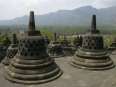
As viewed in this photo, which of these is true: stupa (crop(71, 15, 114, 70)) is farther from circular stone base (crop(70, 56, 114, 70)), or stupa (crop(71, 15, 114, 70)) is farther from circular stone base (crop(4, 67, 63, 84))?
circular stone base (crop(4, 67, 63, 84))

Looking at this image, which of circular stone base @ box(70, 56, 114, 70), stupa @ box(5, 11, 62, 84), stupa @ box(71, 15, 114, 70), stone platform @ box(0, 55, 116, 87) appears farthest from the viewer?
stupa @ box(71, 15, 114, 70)

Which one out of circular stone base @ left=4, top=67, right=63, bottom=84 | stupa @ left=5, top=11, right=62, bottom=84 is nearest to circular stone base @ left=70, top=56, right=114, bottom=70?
stupa @ left=5, top=11, right=62, bottom=84

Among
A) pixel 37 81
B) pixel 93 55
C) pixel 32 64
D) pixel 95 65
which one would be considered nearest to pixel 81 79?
pixel 95 65

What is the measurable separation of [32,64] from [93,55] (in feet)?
21.9

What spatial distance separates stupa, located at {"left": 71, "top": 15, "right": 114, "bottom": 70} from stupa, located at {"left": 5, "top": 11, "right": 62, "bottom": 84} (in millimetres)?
3382

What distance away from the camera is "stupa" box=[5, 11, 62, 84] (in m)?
13.7

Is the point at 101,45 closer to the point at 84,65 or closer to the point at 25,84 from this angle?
the point at 84,65

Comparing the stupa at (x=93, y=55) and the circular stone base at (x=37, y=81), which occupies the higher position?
the stupa at (x=93, y=55)

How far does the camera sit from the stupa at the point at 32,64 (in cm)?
1373

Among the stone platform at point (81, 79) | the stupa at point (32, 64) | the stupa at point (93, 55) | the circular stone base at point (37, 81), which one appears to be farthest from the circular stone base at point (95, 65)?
the circular stone base at point (37, 81)

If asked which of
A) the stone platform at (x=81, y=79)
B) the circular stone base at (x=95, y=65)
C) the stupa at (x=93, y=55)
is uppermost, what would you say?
the stupa at (x=93, y=55)

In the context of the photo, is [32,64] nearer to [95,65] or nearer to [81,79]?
[81,79]

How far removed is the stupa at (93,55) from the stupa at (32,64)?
3.38 m

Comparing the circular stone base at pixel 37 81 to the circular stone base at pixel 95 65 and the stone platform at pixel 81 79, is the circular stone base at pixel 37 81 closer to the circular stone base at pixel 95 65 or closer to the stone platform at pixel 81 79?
the stone platform at pixel 81 79
